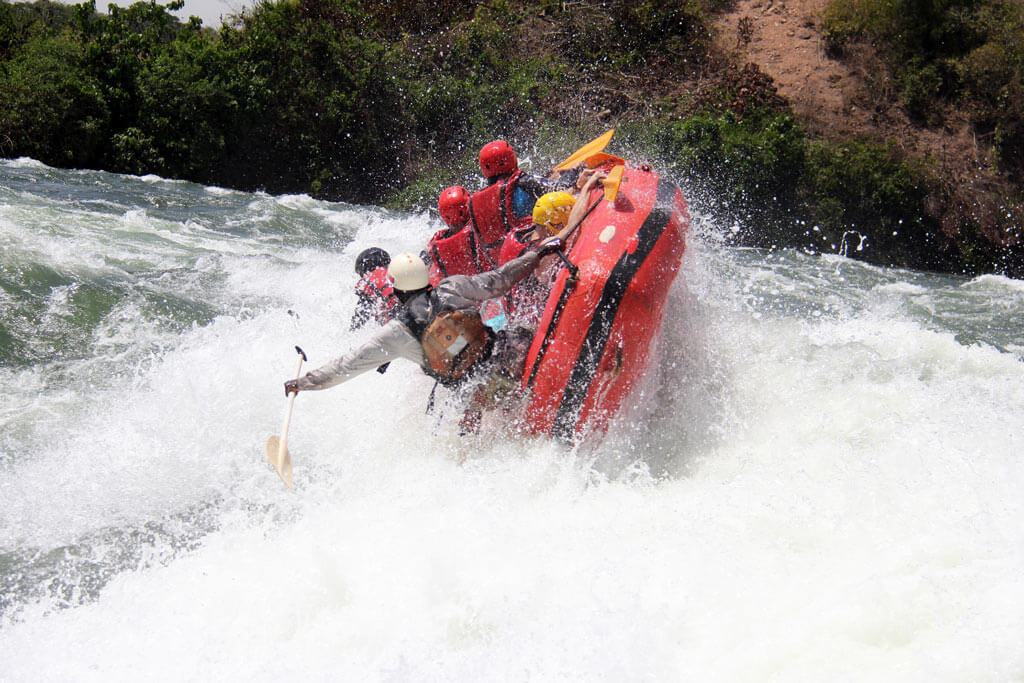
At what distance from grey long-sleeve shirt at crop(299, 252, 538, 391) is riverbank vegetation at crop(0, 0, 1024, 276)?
9.48m

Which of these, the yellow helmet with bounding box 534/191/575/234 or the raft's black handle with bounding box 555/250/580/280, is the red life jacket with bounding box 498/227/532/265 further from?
the raft's black handle with bounding box 555/250/580/280

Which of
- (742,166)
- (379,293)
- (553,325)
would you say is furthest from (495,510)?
(742,166)

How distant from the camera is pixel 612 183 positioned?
4.84 metres

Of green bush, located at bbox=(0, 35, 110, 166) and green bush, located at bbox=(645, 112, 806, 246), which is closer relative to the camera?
green bush, located at bbox=(0, 35, 110, 166)

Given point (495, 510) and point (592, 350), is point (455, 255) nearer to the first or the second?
point (592, 350)

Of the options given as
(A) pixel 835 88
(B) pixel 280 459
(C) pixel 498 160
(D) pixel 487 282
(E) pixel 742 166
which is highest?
(C) pixel 498 160

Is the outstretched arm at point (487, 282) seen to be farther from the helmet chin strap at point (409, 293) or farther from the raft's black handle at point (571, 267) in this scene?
the raft's black handle at point (571, 267)

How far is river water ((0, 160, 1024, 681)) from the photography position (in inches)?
116

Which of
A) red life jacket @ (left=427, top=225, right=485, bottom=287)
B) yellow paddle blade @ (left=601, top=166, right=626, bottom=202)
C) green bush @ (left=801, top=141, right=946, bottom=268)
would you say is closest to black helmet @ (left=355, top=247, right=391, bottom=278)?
red life jacket @ (left=427, top=225, right=485, bottom=287)

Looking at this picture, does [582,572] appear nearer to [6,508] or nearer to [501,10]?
[6,508]

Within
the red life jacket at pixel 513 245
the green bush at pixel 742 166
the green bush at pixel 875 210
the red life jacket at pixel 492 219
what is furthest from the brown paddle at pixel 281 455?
the green bush at pixel 875 210

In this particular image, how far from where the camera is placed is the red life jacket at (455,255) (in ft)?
18.5

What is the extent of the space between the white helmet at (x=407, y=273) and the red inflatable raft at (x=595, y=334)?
0.69m

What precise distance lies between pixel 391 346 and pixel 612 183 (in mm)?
1575
